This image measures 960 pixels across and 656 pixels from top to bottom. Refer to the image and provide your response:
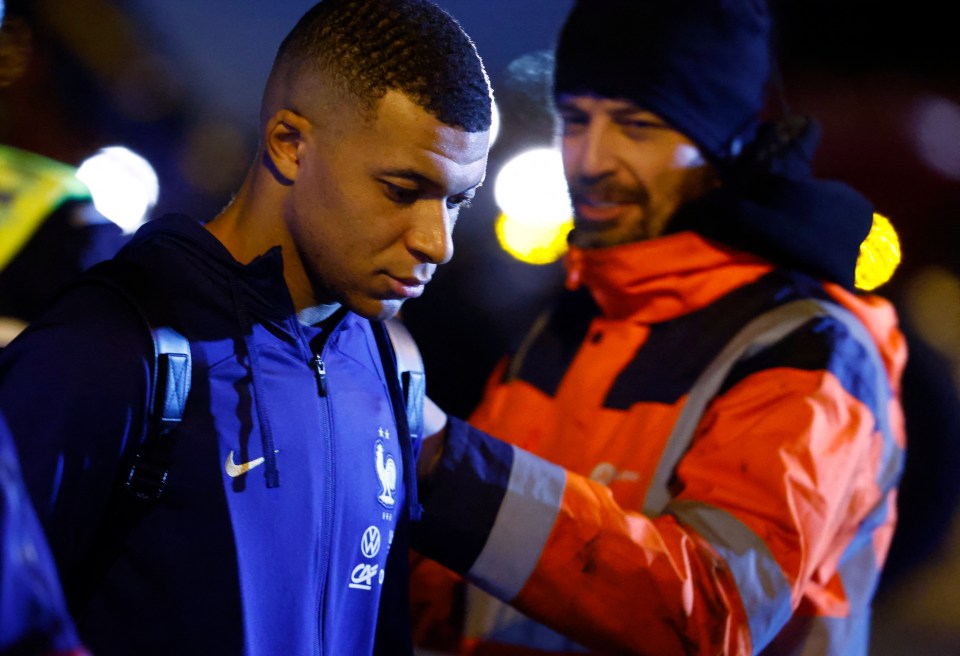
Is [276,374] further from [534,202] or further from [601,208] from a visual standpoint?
[534,202]

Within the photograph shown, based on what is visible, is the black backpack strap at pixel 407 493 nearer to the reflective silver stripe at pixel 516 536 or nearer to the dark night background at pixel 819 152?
the reflective silver stripe at pixel 516 536

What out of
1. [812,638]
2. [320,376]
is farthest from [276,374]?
[812,638]

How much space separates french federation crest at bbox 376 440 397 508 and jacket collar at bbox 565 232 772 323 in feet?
2.98

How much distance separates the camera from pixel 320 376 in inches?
51.0

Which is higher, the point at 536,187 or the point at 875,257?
the point at 875,257

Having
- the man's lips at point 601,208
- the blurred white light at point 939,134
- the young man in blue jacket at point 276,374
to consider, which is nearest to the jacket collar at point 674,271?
the man's lips at point 601,208

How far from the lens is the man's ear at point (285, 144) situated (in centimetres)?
128

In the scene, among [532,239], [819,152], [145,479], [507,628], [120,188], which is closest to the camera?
[145,479]

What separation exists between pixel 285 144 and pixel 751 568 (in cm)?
106

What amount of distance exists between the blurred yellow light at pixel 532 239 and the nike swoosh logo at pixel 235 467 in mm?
2067

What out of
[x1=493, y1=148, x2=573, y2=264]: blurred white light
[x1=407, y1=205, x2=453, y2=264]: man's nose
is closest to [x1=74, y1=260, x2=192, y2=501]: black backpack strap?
[x1=407, y1=205, x2=453, y2=264]: man's nose

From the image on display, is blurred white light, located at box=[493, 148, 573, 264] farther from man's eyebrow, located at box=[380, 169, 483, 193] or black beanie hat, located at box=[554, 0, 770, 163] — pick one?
man's eyebrow, located at box=[380, 169, 483, 193]

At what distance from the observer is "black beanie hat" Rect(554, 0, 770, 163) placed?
2.14m

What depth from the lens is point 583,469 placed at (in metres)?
2.01
